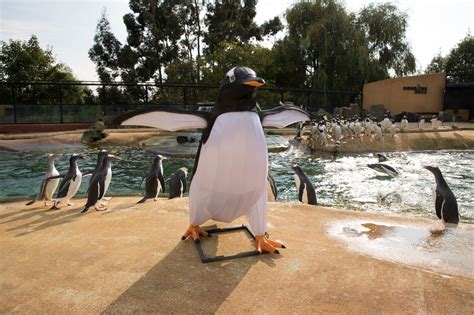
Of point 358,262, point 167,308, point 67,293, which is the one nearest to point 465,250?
point 358,262

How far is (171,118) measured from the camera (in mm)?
3084

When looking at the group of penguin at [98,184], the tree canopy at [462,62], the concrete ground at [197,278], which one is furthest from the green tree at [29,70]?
the tree canopy at [462,62]

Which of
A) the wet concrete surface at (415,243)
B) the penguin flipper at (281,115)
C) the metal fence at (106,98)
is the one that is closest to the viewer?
the wet concrete surface at (415,243)

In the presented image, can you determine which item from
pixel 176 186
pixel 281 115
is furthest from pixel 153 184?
pixel 281 115

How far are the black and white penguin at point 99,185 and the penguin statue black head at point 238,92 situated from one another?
8.61ft

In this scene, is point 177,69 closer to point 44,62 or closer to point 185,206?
point 44,62

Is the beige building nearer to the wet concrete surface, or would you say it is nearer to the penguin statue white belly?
the wet concrete surface

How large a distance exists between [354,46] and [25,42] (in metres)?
21.9

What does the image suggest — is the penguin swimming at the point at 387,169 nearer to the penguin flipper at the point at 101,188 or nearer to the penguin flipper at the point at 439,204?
the penguin flipper at the point at 439,204

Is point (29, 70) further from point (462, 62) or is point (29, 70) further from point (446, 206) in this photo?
point (462, 62)

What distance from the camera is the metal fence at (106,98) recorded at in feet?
60.1

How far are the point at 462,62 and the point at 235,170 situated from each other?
3695cm

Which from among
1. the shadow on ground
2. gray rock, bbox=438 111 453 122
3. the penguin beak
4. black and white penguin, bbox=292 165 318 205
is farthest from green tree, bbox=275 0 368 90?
the shadow on ground

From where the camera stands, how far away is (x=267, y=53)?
24.5 meters
